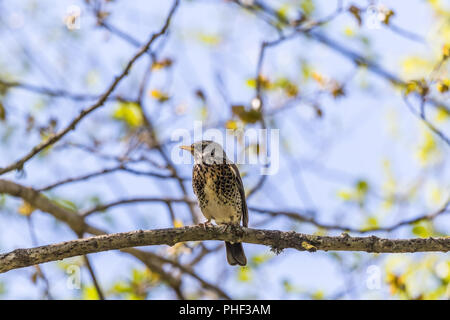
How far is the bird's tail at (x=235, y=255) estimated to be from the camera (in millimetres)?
5516

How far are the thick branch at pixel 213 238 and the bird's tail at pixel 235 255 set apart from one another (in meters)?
1.22

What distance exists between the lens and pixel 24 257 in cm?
371

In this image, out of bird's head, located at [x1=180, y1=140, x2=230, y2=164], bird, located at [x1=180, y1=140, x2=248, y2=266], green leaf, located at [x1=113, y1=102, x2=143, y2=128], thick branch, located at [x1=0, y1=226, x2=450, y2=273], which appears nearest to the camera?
thick branch, located at [x1=0, y1=226, x2=450, y2=273]

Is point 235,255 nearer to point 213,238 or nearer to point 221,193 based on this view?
point 221,193

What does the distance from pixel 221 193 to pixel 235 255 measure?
584 mm

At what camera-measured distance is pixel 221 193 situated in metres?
5.48

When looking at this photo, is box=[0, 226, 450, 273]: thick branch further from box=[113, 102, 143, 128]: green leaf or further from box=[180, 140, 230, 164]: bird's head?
box=[113, 102, 143, 128]: green leaf

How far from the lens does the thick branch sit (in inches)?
147

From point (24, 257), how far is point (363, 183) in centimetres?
395

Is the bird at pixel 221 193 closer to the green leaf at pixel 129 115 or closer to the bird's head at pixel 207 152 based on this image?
the bird's head at pixel 207 152

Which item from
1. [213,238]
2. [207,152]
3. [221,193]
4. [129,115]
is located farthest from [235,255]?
[129,115]

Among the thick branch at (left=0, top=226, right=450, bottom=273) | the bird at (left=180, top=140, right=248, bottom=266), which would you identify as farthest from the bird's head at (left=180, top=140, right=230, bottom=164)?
the thick branch at (left=0, top=226, right=450, bottom=273)
